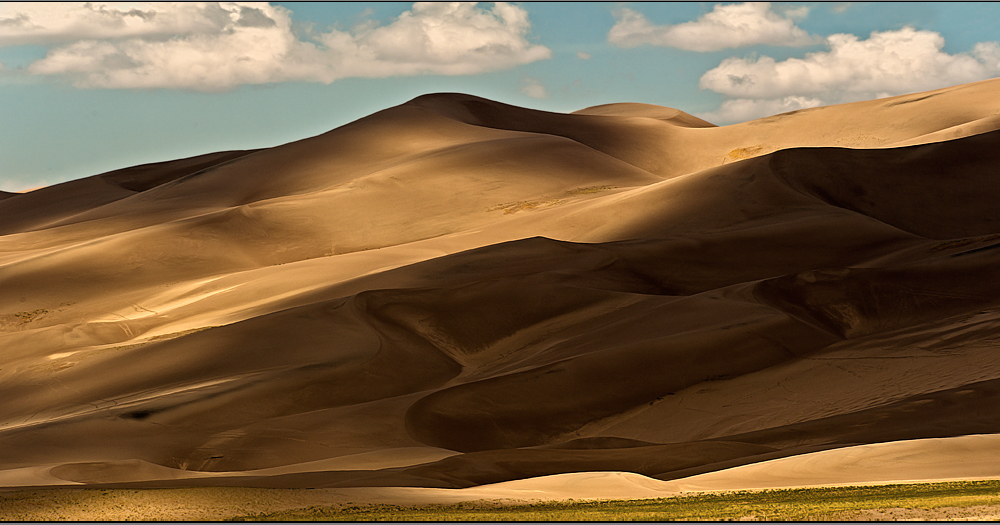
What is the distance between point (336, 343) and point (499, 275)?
6510mm

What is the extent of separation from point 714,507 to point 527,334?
1447 centimetres

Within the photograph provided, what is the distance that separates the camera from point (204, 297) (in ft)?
106

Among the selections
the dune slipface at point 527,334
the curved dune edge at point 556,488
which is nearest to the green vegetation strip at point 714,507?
the curved dune edge at point 556,488

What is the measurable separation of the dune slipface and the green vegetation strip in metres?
2.22

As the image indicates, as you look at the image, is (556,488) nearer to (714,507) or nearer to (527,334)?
(714,507)

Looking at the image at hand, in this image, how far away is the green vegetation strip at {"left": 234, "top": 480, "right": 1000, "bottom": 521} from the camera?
360 inches

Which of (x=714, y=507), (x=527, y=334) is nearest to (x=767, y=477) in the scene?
(x=714, y=507)

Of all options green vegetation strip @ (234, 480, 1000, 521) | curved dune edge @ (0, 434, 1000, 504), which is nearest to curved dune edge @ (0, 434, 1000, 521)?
curved dune edge @ (0, 434, 1000, 504)

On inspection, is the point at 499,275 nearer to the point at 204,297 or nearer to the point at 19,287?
the point at 204,297

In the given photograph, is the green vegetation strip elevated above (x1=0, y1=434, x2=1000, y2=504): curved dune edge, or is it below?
above

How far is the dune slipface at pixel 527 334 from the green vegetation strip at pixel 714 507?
7.28 ft

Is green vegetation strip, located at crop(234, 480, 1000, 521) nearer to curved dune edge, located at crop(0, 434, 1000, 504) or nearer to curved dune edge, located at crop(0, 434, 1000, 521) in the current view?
curved dune edge, located at crop(0, 434, 1000, 521)

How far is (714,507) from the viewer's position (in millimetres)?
9664

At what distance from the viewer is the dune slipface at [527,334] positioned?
15.9 meters
